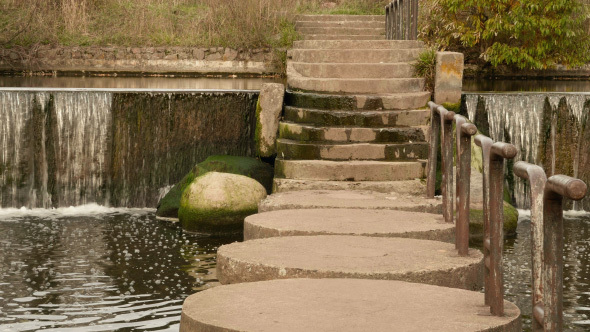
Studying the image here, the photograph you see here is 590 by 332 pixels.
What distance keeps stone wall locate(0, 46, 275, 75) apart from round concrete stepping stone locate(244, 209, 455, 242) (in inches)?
705

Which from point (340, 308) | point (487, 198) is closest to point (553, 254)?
point (487, 198)

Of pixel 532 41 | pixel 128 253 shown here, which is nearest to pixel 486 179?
pixel 128 253

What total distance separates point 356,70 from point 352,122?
125 cm

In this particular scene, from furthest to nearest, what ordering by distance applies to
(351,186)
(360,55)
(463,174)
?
(360,55)
(351,186)
(463,174)

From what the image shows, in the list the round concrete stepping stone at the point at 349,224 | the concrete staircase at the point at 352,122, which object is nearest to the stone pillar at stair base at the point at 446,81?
the concrete staircase at the point at 352,122

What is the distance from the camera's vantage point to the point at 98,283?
7898 millimetres

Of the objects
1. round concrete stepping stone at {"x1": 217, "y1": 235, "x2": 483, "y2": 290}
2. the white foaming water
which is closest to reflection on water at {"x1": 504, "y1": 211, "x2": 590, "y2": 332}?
round concrete stepping stone at {"x1": 217, "y1": 235, "x2": 483, "y2": 290}

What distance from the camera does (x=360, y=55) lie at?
486 inches

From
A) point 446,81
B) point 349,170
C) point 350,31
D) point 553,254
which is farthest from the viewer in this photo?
point 350,31

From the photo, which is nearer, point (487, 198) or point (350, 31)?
point (487, 198)

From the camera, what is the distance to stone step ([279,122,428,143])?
10.6 m

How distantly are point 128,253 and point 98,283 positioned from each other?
130 cm

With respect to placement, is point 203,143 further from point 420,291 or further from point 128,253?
point 420,291

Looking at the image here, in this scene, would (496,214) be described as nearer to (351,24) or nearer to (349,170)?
(349,170)
